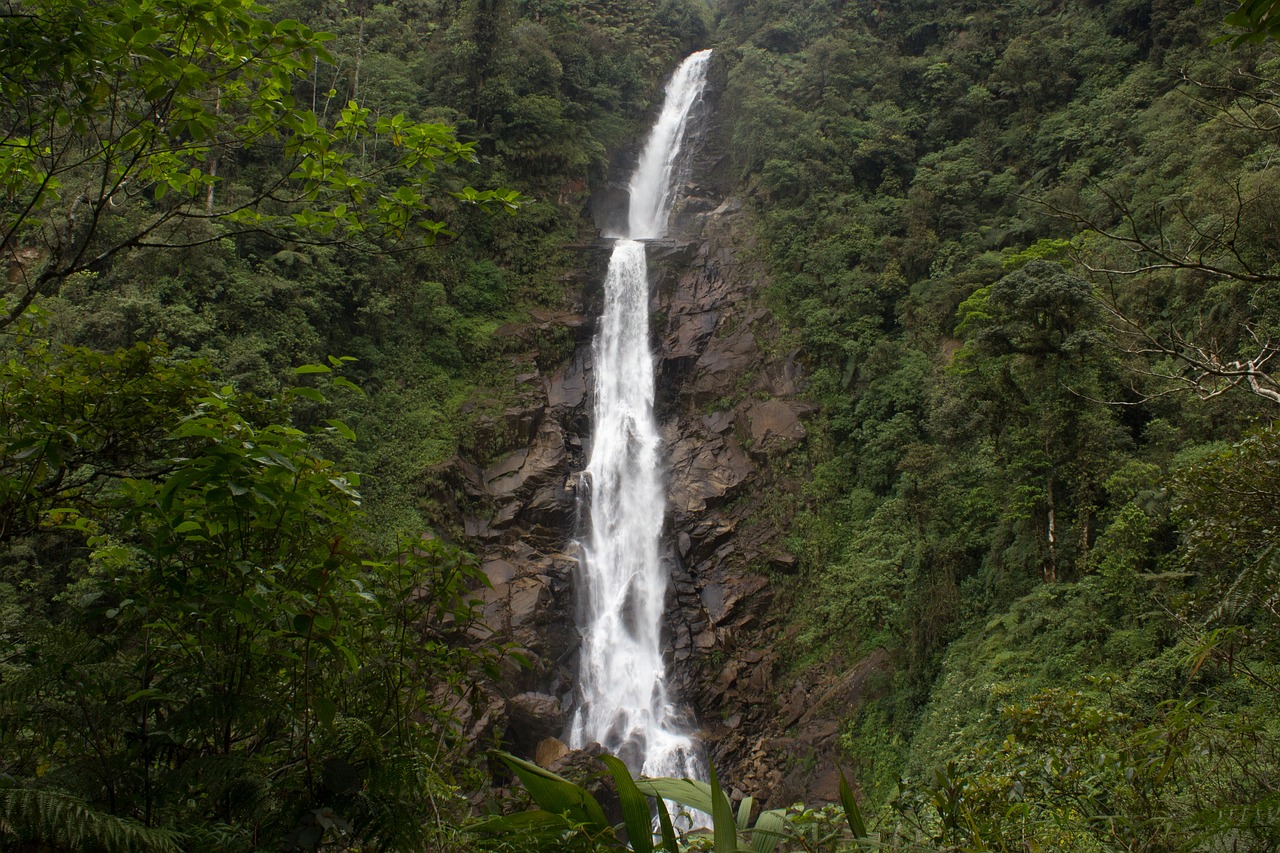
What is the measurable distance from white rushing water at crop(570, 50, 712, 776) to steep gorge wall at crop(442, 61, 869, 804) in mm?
389

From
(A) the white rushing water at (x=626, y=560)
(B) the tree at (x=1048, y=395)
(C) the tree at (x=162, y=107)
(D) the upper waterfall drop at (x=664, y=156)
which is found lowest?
(A) the white rushing water at (x=626, y=560)

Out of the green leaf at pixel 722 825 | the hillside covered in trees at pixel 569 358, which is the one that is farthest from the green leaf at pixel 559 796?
the green leaf at pixel 722 825

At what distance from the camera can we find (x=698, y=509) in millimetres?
17547

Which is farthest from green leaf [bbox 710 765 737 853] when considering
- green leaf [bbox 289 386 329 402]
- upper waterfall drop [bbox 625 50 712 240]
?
upper waterfall drop [bbox 625 50 712 240]

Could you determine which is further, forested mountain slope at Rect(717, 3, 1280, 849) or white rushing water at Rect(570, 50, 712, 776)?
white rushing water at Rect(570, 50, 712, 776)

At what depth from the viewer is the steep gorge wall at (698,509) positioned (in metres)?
13.7

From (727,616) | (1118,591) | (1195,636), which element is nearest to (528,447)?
(727,616)

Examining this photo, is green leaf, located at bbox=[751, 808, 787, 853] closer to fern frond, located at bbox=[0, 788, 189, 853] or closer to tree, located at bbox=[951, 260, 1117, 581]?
fern frond, located at bbox=[0, 788, 189, 853]

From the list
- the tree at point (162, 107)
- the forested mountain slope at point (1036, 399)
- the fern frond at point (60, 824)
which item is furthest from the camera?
the forested mountain slope at point (1036, 399)

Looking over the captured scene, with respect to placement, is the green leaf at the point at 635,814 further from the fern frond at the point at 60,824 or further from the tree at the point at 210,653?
the fern frond at the point at 60,824

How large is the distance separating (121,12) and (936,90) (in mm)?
25327

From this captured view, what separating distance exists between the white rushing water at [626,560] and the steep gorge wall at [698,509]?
0.39m

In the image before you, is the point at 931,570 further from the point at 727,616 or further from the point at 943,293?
the point at 943,293

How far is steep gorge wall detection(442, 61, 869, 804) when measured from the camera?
45.1ft
